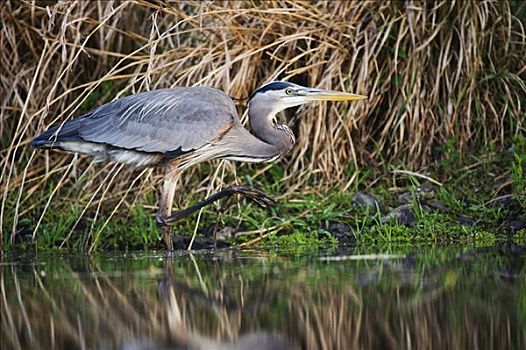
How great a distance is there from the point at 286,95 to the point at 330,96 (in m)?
0.30

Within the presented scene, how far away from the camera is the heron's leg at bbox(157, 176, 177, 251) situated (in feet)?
22.6

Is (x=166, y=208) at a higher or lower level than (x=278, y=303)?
higher

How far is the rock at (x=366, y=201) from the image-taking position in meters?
7.23

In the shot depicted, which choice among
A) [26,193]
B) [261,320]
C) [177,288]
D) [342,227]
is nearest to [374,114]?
[342,227]

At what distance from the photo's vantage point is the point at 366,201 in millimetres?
7305

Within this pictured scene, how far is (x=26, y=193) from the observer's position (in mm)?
7922

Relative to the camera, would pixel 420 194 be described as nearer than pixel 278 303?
No

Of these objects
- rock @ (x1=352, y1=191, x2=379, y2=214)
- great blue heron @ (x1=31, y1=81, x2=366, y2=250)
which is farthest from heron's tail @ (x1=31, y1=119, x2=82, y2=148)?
rock @ (x1=352, y1=191, x2=379, y2=214)

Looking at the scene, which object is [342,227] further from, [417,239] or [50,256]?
[50,256]

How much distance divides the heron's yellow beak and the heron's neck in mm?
280

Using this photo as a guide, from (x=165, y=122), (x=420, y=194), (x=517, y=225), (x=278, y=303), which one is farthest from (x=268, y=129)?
(x=278, y=303)

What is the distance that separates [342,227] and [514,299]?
3099 mm

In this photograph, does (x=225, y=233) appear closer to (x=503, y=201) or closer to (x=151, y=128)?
(x=151, y=128)

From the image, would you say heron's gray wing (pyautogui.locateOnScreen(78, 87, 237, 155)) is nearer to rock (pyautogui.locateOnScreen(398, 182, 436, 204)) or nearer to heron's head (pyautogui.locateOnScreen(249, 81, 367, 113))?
heron's head (pyautogui.locateOnScreen(249, 81, 367, 113))
